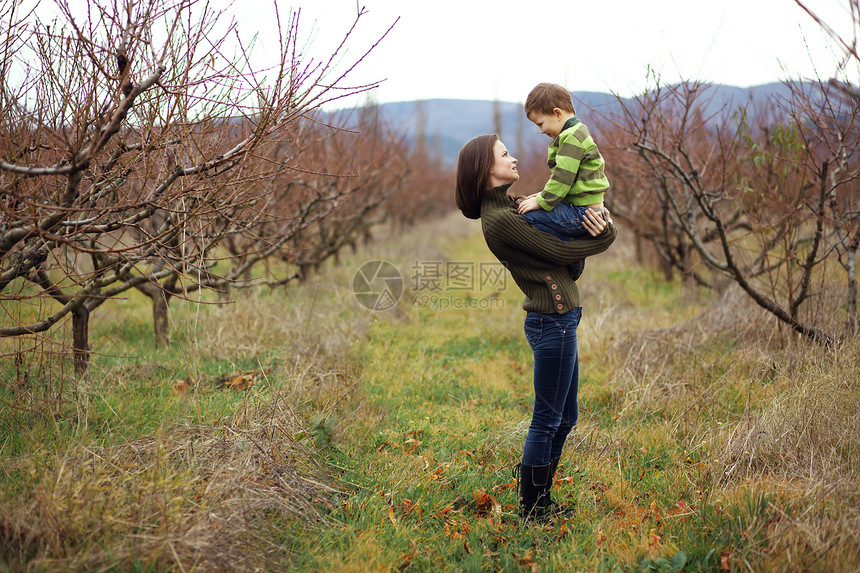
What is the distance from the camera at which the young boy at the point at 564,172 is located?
2322 mm

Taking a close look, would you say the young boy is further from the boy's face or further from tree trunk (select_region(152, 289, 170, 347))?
tree trunk (select_region(152, 289, 170, 347))

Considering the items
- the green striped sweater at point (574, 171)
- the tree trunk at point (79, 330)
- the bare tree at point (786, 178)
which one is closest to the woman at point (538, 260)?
the green striped sweater at point (574, 171)

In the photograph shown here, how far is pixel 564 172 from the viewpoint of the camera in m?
2.32

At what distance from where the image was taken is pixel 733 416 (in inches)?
143

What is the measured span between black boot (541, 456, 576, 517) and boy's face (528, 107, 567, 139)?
4.91ft

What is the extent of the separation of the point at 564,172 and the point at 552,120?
28cm

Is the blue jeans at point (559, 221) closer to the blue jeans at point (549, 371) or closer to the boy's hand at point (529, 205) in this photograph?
the boy's hand at point (529, 205)

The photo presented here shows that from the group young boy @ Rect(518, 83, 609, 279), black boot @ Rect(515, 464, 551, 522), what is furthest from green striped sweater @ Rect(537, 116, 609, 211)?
black boot @ Rect(515, 464, 551, 522)

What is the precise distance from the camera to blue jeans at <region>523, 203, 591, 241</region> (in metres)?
2.38

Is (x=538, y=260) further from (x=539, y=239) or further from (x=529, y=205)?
(x=529, y=205)

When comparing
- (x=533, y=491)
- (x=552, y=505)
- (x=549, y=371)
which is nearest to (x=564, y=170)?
(x=549, y=371)

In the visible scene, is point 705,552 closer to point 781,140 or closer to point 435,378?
point 435,378

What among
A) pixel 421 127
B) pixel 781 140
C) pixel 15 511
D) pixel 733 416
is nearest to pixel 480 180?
pixel 15 511

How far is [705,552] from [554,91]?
6.65 feet
